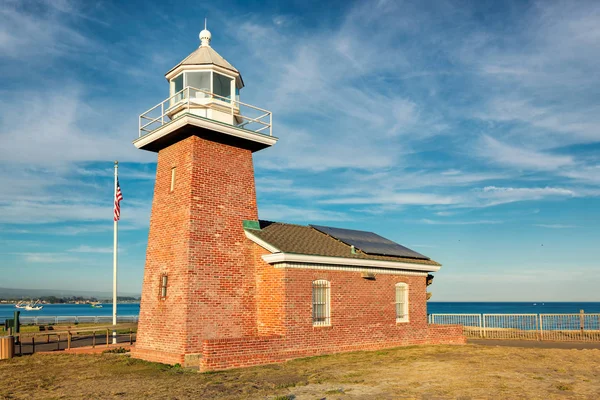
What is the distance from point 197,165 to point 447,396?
32.1ft

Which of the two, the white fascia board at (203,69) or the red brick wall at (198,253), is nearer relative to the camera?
the red brick wall at (198,253)

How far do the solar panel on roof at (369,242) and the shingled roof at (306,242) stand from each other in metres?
0.18

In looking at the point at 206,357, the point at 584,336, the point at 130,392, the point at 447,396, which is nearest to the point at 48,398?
the point at 130,392

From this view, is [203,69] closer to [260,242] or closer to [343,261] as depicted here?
[260,242]

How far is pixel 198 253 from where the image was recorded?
50.2ft

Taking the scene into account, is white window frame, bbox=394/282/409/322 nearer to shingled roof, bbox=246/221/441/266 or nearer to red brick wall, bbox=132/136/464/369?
shingled roof, bbox=246/221/441/266

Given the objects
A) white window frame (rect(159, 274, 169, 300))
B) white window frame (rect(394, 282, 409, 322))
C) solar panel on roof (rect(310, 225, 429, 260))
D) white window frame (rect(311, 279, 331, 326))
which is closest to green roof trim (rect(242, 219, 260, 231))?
white window frame (rect(311, 279, 331, 326))

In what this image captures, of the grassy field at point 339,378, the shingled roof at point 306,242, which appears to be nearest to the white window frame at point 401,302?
the shingled roof at point 306,242

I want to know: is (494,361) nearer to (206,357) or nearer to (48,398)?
(206,357)

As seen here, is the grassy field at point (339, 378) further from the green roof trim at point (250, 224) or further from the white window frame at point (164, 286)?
the green roof trim at point (250, 224)

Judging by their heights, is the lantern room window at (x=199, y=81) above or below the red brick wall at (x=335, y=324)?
above

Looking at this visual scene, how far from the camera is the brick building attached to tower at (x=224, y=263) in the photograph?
15156 millimetres

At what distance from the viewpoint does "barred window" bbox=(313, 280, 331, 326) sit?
54.9 feet

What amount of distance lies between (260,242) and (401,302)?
22.7 feet
